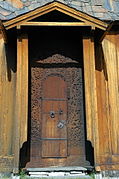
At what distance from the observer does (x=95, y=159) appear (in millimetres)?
7195

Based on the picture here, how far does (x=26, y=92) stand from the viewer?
739 centimetres

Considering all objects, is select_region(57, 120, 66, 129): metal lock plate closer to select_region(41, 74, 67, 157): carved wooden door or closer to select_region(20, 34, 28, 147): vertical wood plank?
select_region(41, 74, 67, 157): carved wooden door

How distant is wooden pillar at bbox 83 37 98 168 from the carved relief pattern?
560 mm

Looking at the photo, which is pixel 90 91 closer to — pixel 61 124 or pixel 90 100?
pixel 90 100

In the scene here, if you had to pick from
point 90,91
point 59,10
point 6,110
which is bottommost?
point 6,110

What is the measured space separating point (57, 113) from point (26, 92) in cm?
102

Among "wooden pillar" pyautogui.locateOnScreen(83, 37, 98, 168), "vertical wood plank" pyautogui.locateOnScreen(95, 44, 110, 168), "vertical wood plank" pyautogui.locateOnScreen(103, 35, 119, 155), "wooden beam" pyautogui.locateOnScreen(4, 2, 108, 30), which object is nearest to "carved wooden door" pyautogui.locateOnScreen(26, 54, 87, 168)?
"vertical wood plank" pyautogui.locateOnScreen(95, 44, 110, 168)

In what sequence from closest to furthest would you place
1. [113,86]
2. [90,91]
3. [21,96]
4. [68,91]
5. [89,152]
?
[21,96] < [90,91] < [89,152] < [68,91] < [113,86]

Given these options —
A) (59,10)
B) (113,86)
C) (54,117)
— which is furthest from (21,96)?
(113,86)

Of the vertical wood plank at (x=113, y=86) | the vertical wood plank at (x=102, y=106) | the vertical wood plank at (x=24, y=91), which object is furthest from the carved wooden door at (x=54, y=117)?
the vertical wood plank at (x=113, y=86)

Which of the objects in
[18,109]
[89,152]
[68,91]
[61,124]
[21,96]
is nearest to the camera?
[18,109]

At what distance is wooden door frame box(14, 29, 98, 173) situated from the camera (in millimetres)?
7189

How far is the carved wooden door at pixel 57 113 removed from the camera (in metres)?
7.67

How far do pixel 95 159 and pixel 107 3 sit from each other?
4499 mm
